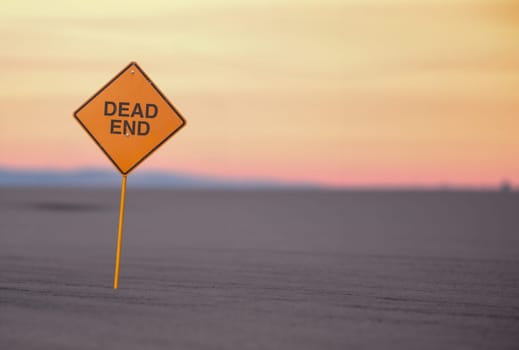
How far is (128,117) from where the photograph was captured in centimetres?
1089

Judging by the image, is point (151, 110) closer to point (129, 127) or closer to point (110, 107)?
point (129, 127)

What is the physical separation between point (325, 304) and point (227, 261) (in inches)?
208

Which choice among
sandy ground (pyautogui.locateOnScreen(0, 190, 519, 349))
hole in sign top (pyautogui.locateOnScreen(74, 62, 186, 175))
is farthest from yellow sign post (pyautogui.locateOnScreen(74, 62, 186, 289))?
sandy ground (pyautogui.locateOnScreen(0, 190, 519, 349))

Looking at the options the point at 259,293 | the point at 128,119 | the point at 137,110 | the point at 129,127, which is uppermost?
the point at 137,110

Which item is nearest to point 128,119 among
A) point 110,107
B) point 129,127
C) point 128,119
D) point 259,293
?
point 128,119

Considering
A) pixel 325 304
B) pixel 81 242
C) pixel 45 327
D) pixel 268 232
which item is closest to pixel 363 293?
pixel 325 304

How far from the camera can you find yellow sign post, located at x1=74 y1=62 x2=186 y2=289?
10859 mm

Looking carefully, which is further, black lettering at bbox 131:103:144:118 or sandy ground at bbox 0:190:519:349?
black lettering at bbox 131:103:144:118

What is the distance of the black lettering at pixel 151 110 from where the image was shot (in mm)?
10930

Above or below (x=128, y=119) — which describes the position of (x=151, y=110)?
above

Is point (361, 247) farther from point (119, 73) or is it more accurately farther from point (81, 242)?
point (119, 73)

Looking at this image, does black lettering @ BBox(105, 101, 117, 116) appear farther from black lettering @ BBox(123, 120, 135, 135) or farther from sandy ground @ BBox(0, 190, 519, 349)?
sandy ground @ BBox(0, 190, 519, 349)

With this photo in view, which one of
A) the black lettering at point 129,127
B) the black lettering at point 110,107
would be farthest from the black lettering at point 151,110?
the black lettering at point 110,107

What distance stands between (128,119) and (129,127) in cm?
11
